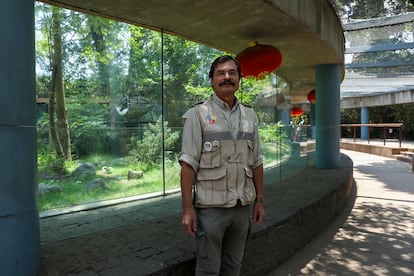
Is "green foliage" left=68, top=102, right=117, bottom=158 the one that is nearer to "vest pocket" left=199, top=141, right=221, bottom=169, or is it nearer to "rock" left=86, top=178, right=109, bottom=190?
"rock" left=86, top=178, right=109, bottom=190

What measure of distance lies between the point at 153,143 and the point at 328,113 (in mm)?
3953

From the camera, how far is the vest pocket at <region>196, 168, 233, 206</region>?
1.86m

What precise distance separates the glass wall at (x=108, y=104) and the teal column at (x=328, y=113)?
2.65m

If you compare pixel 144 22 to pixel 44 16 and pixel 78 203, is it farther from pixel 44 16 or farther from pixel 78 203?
pixel 78 203

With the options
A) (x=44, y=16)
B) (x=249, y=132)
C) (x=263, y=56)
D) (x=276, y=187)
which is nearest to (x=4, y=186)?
(x=249, y=132)

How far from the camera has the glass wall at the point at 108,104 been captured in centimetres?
367

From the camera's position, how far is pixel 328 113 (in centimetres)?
673

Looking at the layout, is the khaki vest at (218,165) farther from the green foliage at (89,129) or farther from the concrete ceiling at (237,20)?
the green foliage at (89,129)

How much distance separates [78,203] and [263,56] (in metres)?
2.82

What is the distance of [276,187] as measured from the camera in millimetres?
5145

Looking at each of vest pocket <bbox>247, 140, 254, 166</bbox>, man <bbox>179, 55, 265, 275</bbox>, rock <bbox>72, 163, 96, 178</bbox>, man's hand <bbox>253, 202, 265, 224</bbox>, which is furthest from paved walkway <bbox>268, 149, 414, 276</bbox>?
rock <bbox>72, 163, 96, 178</bbox>

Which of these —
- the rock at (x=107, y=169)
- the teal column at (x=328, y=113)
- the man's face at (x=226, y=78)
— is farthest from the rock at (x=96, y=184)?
the teal column at (x=328, y=113)

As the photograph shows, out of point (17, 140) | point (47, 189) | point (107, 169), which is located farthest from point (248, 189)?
point (107, 169)

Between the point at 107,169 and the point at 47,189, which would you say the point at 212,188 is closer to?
the point at 47,189
